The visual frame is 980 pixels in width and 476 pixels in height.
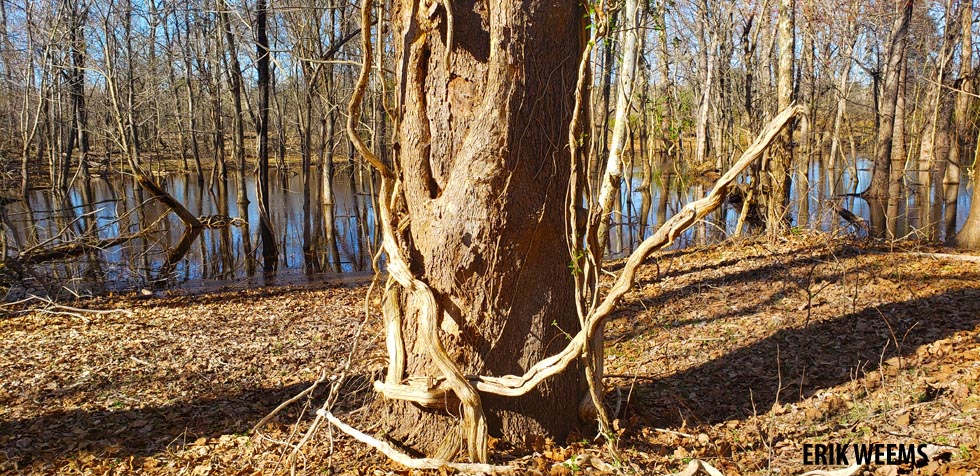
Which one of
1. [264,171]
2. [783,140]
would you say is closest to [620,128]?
[783,140]

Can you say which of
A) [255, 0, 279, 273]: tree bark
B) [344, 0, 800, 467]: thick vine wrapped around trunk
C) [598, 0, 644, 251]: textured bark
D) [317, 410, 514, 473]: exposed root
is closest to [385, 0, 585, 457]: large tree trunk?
[344, 0, 800, 467]: thick vine wrapped around trunk

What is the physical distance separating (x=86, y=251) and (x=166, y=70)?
77.3ft

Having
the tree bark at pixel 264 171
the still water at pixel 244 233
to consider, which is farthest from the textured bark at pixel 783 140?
Result: the tree bark at pixel 264 171

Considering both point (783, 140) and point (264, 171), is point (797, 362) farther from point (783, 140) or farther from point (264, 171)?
point (264, 171)

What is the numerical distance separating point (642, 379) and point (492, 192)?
6.44ft

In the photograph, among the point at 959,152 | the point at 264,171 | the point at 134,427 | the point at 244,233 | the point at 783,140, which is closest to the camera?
the point at 134,427

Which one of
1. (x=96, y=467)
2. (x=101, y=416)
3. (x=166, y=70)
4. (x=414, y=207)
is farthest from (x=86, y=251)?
(x=166, y=70)

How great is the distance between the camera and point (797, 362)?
182 inches

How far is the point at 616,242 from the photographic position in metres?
14.8

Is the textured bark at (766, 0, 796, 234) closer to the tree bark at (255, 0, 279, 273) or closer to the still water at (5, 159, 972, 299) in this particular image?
the still water at (5, 159, 972, 299)

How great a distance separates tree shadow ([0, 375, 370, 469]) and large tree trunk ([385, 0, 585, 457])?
1.01 meters

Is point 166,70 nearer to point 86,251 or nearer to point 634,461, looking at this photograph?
point 86,251

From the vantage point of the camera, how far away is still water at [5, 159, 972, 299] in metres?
9.92

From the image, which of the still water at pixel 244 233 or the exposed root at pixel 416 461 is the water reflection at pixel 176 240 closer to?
the still water at pixel 244 233
